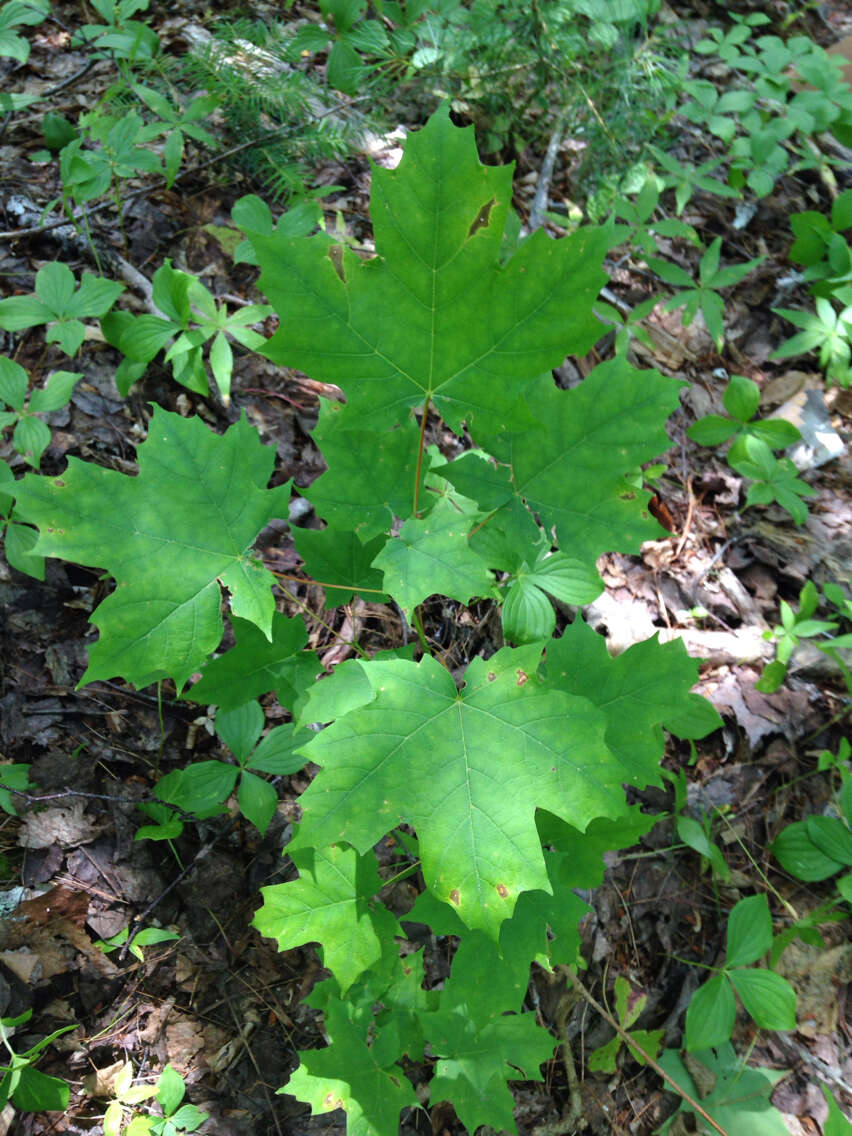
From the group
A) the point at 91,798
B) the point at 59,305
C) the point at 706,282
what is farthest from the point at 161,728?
the point at 706,282

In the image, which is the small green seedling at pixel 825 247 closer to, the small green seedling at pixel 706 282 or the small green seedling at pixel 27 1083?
the small green seedling at pixel 706 282

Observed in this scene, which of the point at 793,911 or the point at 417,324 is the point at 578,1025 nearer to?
the point at 793,911

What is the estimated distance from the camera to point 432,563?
1.30 metres

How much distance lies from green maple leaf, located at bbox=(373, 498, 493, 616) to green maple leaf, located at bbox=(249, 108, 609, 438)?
0.67 ft

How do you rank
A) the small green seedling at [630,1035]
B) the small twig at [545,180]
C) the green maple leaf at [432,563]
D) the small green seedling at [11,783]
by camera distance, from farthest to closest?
1. the small twig at [545,180]
2. the small green seedling at [630,1035]
3. the small green seedling at [11,783]
4. the green maple leaf at [432,563]

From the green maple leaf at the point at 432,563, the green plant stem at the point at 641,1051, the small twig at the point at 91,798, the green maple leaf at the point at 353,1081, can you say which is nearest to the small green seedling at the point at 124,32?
the green maple leaf at the point at 432,563

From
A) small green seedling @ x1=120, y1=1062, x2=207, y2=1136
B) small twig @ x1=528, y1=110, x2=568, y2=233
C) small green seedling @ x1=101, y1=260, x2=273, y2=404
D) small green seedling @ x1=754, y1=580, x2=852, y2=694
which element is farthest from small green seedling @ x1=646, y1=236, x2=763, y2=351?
small green seedling @ x1=120, y1=1062, x2=207, y2=1136

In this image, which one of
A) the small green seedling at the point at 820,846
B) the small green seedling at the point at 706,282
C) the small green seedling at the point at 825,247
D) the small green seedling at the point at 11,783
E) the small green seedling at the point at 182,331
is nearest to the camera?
the small green seedling at the point at 11,783

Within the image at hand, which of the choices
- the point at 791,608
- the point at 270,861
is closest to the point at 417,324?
the point at 270,861

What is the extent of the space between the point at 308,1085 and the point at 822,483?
307 centimetres

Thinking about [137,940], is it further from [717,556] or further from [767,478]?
[767,478]

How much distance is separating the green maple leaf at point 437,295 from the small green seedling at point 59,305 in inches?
47.8

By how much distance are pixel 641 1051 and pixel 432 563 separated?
1742 mm

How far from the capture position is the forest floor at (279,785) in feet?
5.99
